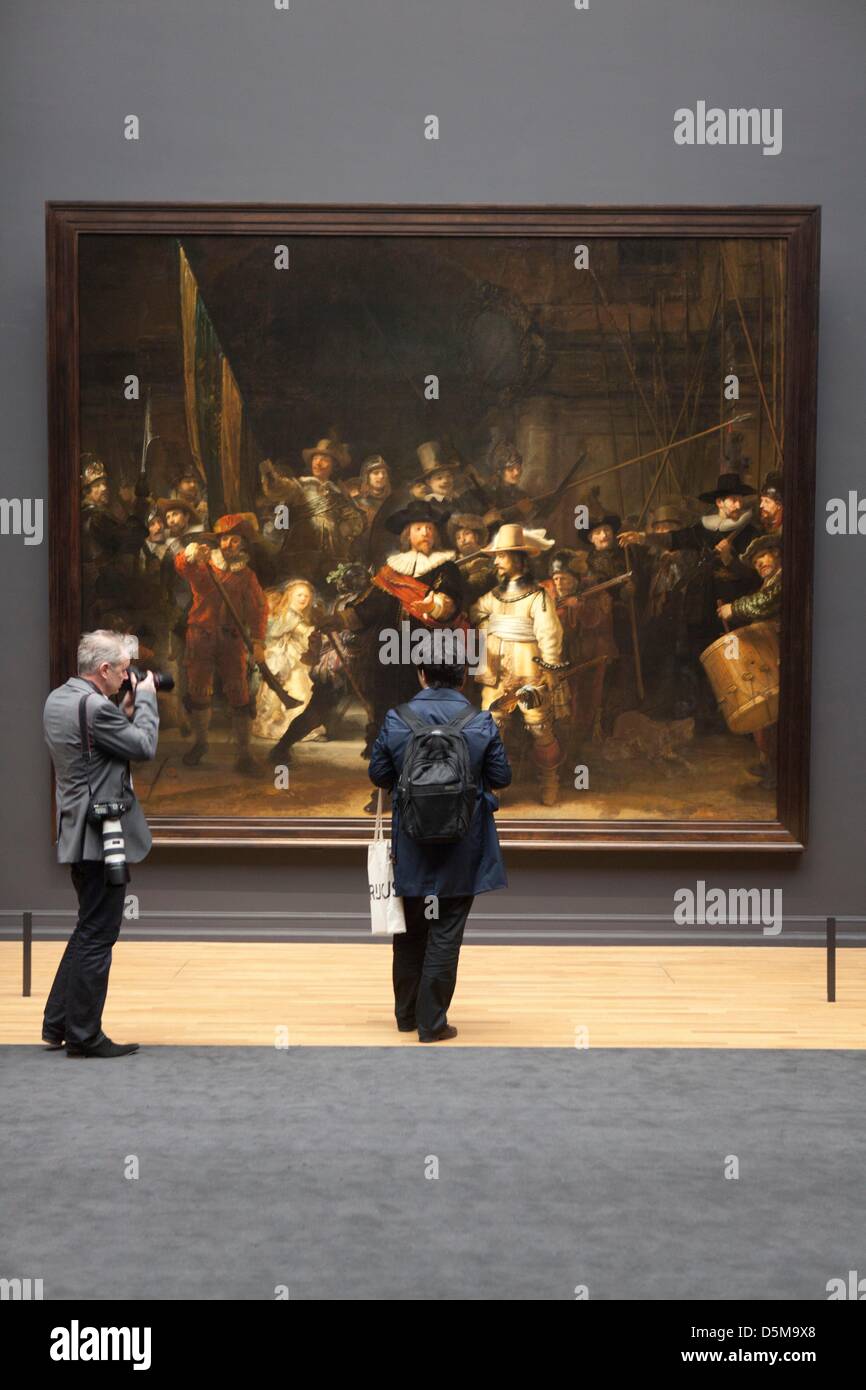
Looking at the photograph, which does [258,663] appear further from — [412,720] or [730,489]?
[730,489]

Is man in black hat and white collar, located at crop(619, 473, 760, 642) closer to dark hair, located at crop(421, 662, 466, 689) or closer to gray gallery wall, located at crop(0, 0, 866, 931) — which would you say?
gray gallery wall, located at crop(0, 0, 866, 931)

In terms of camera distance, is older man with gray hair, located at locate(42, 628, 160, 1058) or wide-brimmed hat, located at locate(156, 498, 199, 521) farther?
wide-brimmed hat, located at locate(156, 498, 199, 521)

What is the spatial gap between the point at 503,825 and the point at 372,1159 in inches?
208

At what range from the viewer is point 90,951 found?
753cm

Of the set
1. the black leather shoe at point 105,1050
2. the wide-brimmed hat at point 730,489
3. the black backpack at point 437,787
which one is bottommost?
the black leather shoe at point 105,1050

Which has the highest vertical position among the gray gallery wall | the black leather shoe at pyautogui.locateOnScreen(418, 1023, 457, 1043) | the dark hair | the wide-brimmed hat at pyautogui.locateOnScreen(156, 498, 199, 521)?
the gray gallery wall

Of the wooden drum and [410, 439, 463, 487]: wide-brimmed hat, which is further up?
[410, 439, 463, 487]: wide-brimmed hat

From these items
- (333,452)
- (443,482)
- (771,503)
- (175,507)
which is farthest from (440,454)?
(771,503)

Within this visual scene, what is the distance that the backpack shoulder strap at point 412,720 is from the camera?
7875 mm

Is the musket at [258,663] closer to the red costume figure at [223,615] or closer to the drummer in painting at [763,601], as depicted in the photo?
the red costume figure at [223,615]

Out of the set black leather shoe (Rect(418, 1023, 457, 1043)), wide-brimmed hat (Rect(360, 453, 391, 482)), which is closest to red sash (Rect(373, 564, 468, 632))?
wide-brimmed hat (Rect(360, 453, 391, 482))

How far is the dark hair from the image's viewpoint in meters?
7.95

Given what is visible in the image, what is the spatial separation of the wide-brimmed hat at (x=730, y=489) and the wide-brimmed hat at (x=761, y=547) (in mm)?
347

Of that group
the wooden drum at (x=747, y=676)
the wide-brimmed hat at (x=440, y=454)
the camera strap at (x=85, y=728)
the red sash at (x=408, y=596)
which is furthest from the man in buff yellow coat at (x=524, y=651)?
the camera strap at (x=85, y=728)
